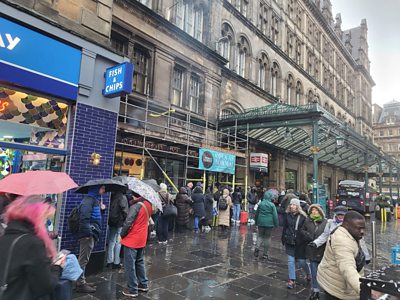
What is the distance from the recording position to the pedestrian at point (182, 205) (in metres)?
10.7

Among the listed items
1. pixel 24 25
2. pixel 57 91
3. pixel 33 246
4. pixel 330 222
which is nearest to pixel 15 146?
pixel 57 91

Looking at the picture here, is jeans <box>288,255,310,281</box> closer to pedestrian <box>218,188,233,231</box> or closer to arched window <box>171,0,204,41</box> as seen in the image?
pedestrian <box>218,188,233,231</box>

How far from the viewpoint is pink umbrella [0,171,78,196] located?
3445 mm

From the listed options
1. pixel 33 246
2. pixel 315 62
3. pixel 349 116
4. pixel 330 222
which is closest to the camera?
pixel 33 246

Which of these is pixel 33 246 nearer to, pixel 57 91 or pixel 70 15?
pixel 57 91

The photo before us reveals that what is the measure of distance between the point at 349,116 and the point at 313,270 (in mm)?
39230

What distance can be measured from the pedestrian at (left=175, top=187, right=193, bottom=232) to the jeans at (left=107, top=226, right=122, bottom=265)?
423 centimetres

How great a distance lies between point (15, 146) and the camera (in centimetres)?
595

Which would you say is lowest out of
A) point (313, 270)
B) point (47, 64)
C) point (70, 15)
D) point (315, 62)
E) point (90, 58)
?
point (313, 270)

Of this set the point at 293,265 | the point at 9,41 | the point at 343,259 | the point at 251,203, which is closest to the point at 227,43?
the point at 251,203

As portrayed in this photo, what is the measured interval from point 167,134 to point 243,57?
35.4 feet

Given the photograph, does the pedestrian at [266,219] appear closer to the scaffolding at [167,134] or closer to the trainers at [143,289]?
the trainers at [143,289]

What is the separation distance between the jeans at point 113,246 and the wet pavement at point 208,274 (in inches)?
11.0

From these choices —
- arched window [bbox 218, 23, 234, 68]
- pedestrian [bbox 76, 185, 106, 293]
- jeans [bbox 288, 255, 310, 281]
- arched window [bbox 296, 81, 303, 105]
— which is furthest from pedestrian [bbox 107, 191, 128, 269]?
arched window [bbox 296, 81, 303, 105]
